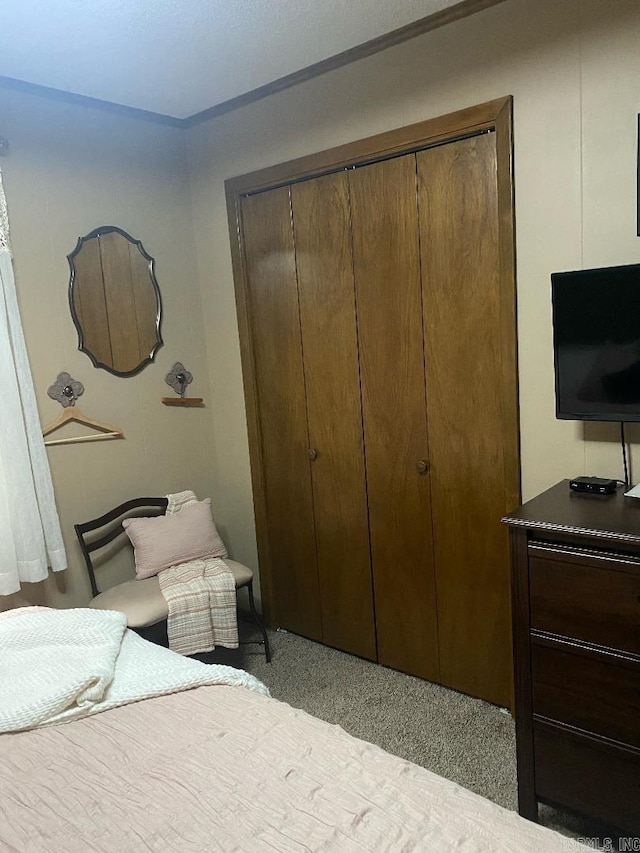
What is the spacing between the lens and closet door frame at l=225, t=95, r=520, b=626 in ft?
7.43

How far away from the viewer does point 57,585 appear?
2.83 metres

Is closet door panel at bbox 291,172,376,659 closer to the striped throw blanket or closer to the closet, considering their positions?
the closet

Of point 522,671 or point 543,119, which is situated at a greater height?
point 543,119

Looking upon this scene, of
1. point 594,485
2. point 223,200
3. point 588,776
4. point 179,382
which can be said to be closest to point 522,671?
point 588,776

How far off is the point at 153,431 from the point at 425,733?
5.98ft

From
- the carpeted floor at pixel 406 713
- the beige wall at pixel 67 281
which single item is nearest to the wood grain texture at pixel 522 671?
the carpeted floor at pixel 406 713

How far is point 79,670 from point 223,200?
235 cm

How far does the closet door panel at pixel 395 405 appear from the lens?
258 centimetres

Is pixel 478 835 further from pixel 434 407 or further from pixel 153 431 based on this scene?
pixel 153 431

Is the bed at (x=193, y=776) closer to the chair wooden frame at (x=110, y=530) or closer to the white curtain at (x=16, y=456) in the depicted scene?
the white curtain at (x=16, y=456)

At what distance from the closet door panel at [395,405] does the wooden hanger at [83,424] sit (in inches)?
46.9

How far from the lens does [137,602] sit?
Result: 264cm

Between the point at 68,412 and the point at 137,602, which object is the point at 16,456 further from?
the point at 137,602

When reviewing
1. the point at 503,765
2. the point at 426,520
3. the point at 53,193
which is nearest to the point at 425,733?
the point at 503,765
